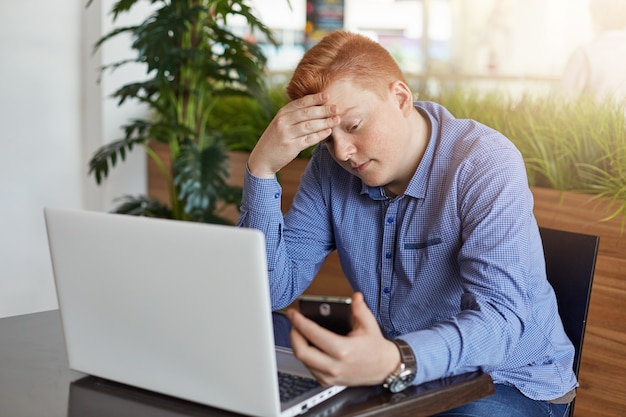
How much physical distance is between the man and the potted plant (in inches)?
52.3

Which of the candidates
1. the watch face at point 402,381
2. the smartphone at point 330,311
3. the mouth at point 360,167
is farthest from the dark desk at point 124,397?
the mouth at point 360,167

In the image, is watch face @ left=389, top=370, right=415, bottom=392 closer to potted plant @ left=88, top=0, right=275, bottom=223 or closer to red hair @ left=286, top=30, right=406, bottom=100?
red hair @ left=286, top=30, right=406, bottom=100

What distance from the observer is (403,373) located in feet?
4.34

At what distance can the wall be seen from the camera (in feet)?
13.3

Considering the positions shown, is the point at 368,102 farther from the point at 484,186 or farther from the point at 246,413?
the point at 246,413

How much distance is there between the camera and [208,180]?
10.9ft

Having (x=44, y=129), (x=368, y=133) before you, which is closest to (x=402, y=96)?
(x=368, y=133)

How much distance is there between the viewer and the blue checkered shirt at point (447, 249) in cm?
154

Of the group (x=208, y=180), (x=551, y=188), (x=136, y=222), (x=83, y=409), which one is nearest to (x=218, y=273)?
(x=136, y=222)

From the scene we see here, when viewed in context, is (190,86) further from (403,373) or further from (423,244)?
(403,373)

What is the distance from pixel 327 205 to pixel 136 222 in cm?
83

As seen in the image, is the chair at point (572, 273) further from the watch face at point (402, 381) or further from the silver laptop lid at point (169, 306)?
the silver laptop lid at point (169, 306)

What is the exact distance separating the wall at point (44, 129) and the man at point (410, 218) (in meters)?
2.44

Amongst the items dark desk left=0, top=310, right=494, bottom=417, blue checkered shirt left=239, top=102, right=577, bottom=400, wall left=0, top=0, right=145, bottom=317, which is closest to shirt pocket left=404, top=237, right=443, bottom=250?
blue checkered shirt left=239, top=102, right=577, bottom=400
